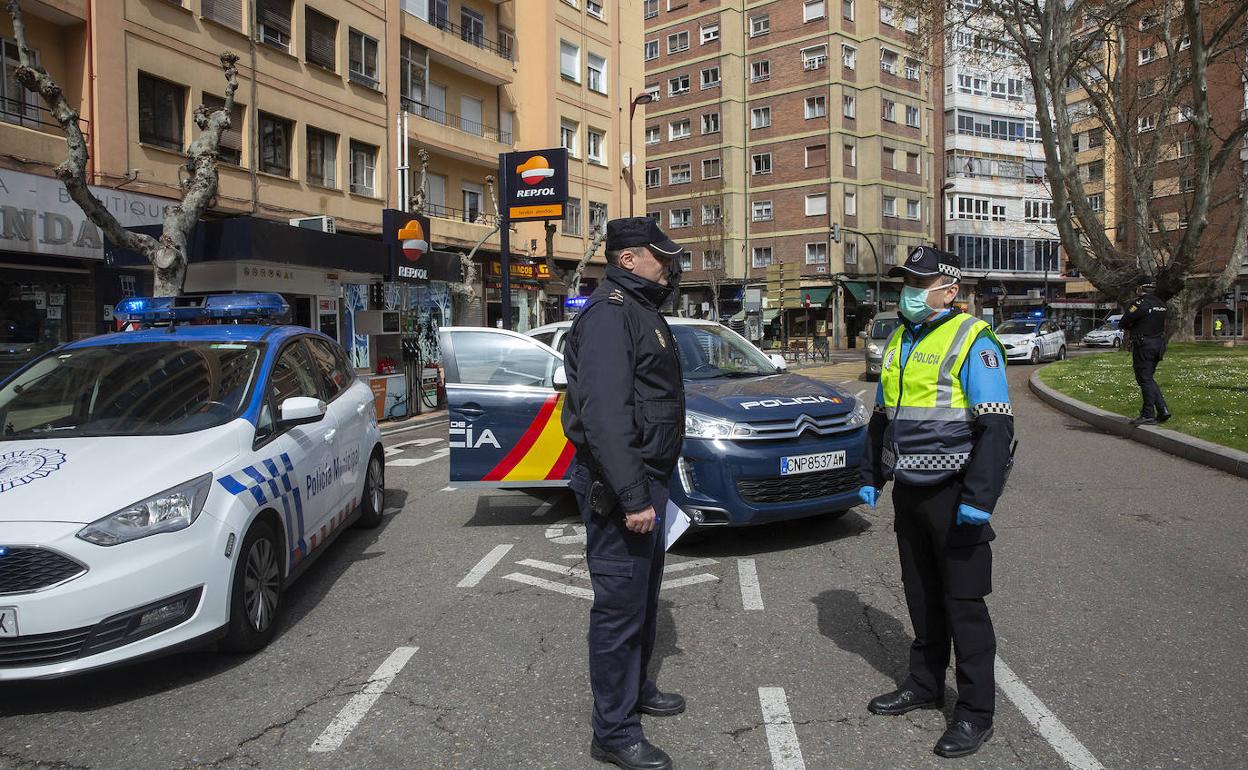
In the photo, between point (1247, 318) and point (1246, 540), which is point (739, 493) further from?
point (1247, 318)

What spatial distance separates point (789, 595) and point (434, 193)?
24.5 m

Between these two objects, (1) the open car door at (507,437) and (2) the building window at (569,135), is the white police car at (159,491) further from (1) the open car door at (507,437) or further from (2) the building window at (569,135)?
(2) the building window at (569,135)

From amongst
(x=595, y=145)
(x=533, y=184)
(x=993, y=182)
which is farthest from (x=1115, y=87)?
(x=993, y=182)

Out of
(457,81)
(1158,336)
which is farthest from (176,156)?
(1158,336)

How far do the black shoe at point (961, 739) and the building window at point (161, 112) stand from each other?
719 inches

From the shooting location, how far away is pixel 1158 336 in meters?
11.1

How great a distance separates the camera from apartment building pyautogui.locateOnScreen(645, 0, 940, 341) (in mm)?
50781

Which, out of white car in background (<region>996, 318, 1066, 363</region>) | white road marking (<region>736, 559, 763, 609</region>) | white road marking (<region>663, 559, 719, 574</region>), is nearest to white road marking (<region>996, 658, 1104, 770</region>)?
white road marking (<region>736, 559, 763, 609</region>)

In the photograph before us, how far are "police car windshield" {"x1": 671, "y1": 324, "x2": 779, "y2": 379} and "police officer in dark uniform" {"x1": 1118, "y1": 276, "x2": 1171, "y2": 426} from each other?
614cm

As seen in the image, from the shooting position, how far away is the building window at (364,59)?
75.6ft

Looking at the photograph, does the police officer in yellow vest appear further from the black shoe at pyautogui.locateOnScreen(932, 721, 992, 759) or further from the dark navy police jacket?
the dark navy police jacket

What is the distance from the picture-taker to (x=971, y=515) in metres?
3.10

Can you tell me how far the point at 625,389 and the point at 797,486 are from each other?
122 inches

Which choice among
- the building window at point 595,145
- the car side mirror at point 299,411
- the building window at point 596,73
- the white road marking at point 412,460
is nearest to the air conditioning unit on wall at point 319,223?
the white road marking at point 412,460
